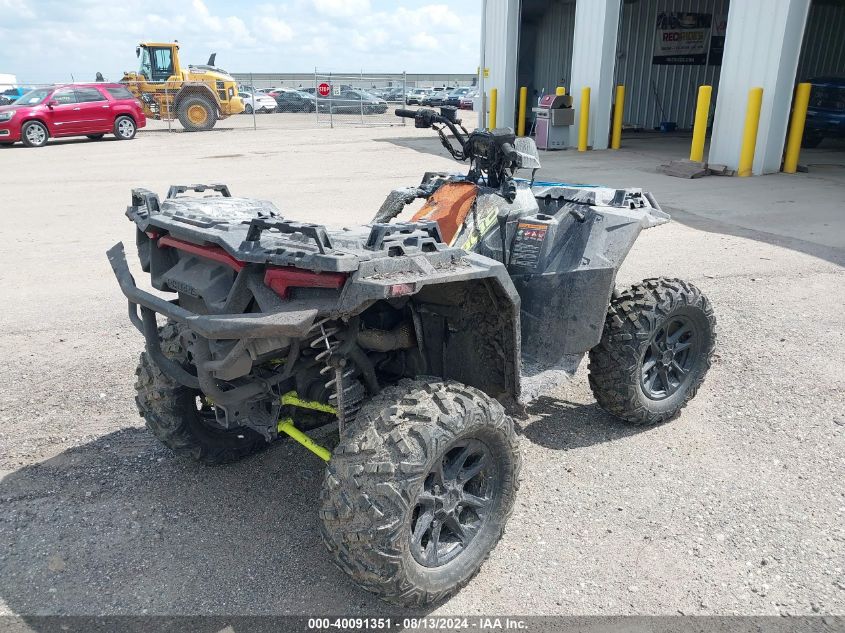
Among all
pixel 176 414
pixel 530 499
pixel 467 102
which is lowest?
pixel 530 499

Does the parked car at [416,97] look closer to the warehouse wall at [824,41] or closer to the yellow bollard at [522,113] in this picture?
the yellow bollard at [522,113]

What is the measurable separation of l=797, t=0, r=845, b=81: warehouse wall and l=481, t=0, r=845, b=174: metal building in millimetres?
33

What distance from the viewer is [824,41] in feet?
76.1

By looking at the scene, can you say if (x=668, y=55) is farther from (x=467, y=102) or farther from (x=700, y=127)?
(x=467, y=102)

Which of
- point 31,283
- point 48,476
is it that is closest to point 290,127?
point 31,283

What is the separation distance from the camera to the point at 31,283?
666cm

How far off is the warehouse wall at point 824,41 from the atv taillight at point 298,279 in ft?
83.3

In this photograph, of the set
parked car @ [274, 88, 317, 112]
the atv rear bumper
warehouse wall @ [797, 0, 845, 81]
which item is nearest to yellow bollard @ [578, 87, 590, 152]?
warehouse wall @ [797, 0, 845, 81]

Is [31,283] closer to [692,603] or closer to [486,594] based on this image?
[486,594]

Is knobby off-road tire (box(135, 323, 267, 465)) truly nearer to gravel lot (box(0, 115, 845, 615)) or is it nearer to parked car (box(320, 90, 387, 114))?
gravel lot (box(0, 115, 845, 615))

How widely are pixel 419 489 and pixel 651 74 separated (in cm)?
2463

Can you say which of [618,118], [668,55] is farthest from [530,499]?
[668,55]

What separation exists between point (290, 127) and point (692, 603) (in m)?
26.4

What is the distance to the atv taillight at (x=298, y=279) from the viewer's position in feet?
7.41
